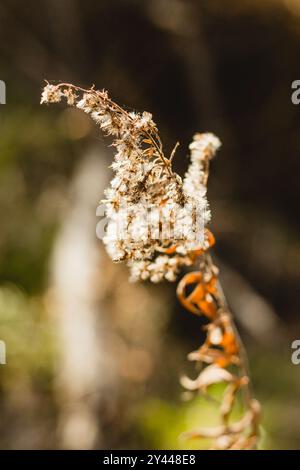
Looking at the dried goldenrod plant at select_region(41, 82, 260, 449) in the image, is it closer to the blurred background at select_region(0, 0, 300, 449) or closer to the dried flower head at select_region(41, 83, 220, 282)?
the dried flower head at select_region(41, 83, 220, 282)

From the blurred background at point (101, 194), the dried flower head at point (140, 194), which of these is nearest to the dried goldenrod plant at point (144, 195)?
the dried flower head at point (140, 194)

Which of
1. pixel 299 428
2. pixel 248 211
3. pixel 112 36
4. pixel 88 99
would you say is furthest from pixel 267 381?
pixel 88 99

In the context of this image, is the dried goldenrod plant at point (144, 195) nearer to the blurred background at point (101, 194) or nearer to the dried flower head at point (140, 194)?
the dried flower head at point (140, 194)

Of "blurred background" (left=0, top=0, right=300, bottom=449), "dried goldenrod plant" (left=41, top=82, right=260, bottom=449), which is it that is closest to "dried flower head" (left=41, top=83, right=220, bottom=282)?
"dried goldenrod plant" (left=41, top=82, right=260, bottom=449)

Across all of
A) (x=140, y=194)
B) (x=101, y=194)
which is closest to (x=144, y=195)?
(x=140, y=194)

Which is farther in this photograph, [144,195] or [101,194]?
[101,194]

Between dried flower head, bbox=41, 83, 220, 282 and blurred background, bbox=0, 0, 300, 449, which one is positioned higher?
blurred background, bbox=0, 0, 300, 449

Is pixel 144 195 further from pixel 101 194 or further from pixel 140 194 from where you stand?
pixel 101 194
